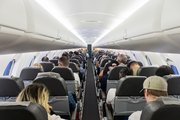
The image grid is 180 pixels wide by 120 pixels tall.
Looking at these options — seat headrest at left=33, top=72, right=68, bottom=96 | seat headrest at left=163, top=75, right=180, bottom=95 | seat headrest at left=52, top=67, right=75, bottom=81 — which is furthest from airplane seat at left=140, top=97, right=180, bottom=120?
seat headrest at left=52, top=67, right=75, bottom=81

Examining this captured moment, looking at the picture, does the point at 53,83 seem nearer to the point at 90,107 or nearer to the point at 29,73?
the point at 29,73

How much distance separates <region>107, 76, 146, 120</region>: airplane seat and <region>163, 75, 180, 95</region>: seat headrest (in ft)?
1.50

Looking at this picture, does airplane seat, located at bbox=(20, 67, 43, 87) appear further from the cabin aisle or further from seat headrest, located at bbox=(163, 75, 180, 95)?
seat headrest, located at bbox=(163, 75, 180, 95)

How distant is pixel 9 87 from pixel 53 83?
71 centimetres

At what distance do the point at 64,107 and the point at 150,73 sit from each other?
236 centimetres

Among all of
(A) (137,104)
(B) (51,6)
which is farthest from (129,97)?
(B) (51,6)

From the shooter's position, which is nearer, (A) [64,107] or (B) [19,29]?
(B) [19,29]

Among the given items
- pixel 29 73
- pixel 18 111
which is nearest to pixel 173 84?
pixel 18 111

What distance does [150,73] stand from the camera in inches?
140

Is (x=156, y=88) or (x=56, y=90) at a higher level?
(x=156, y=88)

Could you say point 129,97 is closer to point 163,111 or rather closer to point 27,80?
point 163,111

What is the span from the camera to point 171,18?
1.57 metres

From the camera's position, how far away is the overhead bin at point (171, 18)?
4.79 ft

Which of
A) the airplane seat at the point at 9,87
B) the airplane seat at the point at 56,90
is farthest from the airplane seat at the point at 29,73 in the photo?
the airplane seat at the point at 9,87
